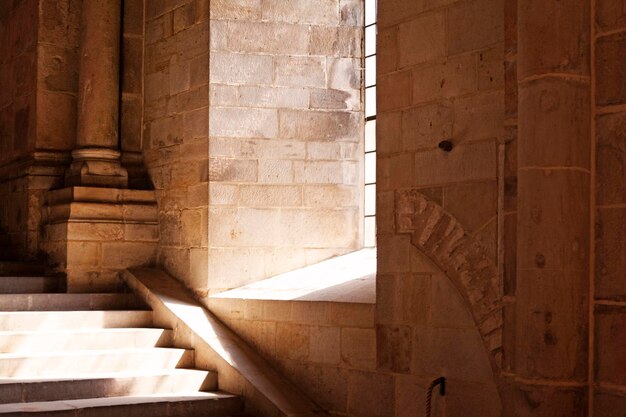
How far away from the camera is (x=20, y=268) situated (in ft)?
26.0

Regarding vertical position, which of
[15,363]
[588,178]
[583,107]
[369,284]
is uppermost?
[583,107]

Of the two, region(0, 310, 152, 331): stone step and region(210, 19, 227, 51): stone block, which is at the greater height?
region(210, 19, 227, 51): stone block

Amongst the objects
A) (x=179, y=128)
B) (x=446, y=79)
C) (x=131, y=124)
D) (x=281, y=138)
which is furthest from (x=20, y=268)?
(x=446, y=79)

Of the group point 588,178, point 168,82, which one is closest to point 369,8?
point 168,82

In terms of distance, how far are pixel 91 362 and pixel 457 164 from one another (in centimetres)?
266

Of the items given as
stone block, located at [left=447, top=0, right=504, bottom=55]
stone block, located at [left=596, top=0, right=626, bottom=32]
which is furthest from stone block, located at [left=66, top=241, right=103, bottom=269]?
stone block, located at [left=596, top=0, right=626, bottom=32]

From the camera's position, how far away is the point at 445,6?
17.4ft

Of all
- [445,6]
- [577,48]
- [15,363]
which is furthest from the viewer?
[15,363]

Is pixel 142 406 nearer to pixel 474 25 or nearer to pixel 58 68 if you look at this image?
pixel 474 25

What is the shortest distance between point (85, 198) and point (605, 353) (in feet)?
→ 15.2

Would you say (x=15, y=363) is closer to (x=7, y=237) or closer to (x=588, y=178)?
(x=7, y=237)

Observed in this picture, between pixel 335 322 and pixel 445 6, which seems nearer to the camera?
pixel 445 6

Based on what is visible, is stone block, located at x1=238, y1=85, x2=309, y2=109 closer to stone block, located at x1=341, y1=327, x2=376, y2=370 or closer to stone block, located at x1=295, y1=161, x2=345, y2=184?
stone block, located at x1=295, y1=161, x2=345, y2=184

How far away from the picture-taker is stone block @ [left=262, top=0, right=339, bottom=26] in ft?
24.8
